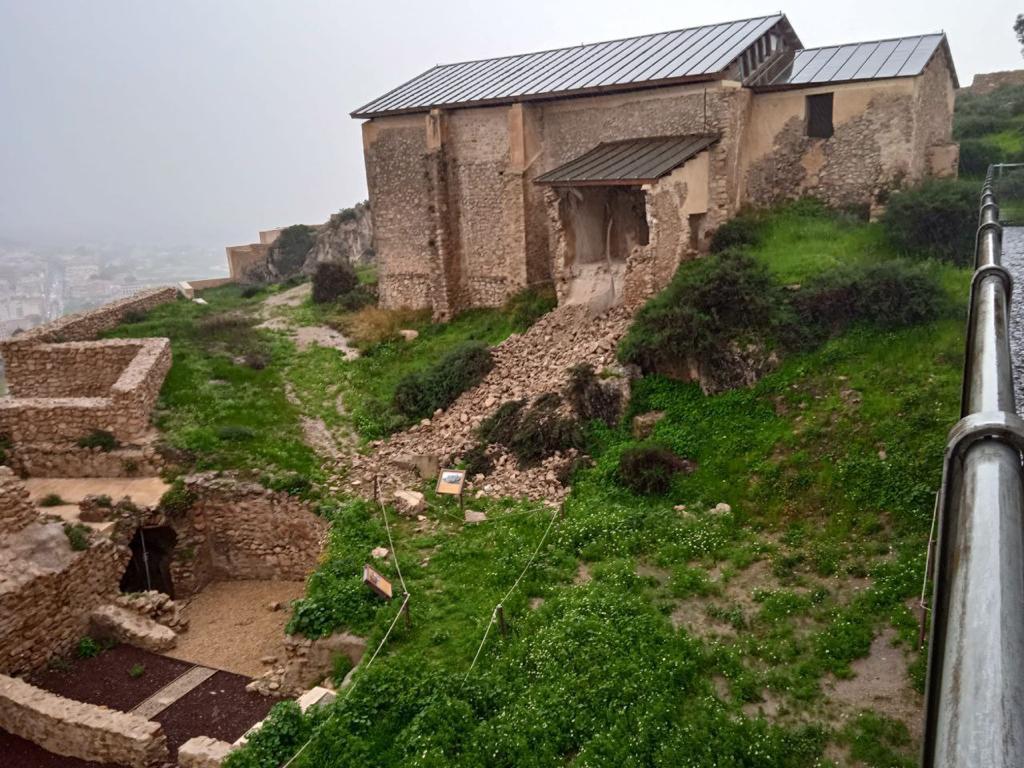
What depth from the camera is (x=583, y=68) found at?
66.2ft

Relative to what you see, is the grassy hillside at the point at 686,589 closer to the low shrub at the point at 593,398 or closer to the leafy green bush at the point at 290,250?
the low shrub at the point at 593,398

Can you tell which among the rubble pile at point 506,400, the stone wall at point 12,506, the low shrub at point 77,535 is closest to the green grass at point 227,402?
the rubble pile at point 506,400

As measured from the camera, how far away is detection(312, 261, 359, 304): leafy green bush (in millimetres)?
27562

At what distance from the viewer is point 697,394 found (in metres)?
13.9

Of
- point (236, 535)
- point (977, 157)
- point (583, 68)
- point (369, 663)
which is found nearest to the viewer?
point (369, 663)

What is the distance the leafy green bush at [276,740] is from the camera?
820 centimetres

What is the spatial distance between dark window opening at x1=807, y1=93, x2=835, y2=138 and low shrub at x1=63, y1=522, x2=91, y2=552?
17.4 m

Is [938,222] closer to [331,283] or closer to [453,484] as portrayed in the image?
[453,484]

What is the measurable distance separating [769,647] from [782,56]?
16.3 metres

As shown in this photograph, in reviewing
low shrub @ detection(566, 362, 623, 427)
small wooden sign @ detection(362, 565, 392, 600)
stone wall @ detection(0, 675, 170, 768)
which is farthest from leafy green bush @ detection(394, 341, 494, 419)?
stone wall @ detection(0, 675, 170, 768)

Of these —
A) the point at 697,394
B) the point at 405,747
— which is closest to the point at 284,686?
the point at 405,747

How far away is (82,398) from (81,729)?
29.7 ft

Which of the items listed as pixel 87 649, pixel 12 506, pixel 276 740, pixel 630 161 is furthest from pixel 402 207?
pixel 276 740

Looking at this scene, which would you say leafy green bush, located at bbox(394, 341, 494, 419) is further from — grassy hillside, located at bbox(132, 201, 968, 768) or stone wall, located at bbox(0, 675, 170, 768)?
stone wall, located at bbox(0, 675, 170, 768)
